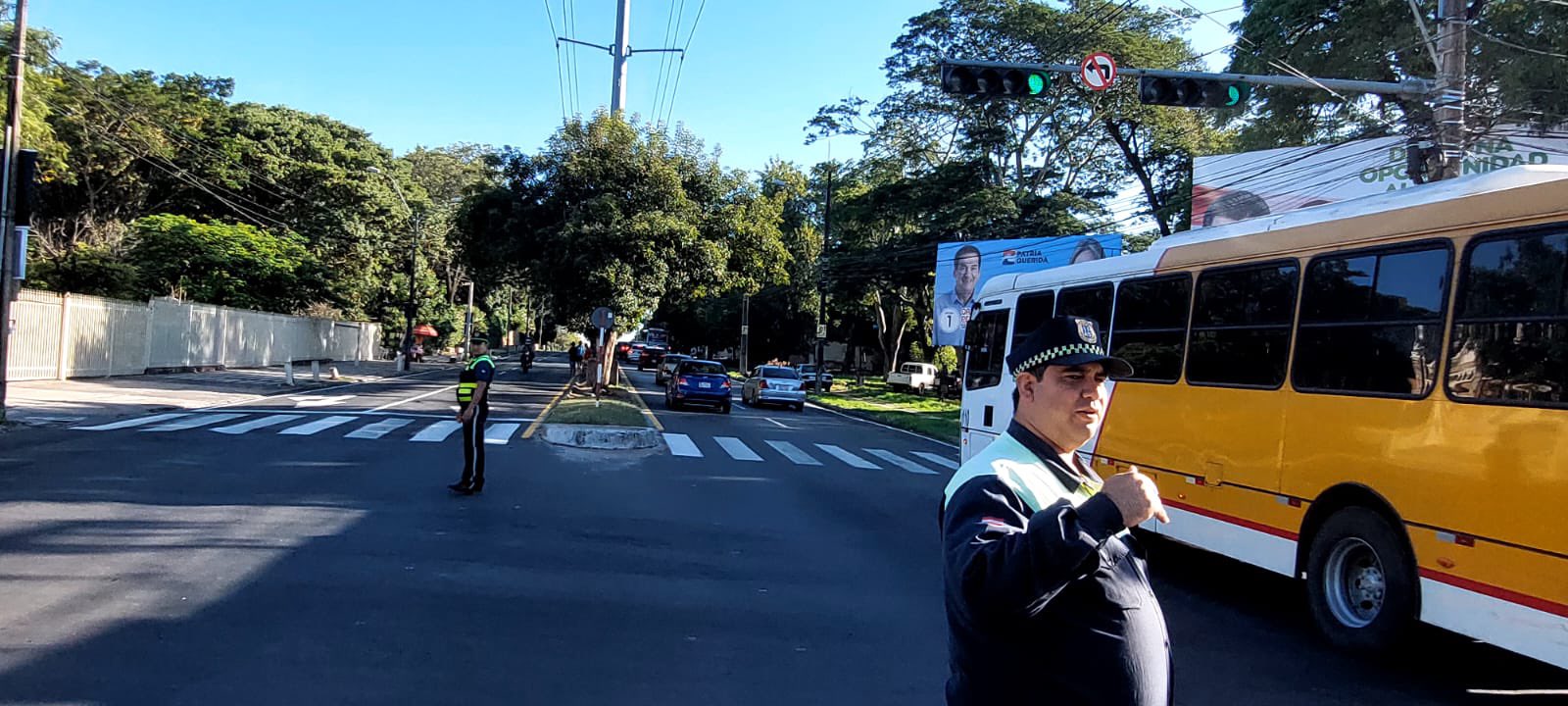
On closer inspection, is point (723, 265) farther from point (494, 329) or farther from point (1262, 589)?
point (494, 329)

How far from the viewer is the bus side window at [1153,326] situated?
8.45 meters

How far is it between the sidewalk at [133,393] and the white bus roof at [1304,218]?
605 inches

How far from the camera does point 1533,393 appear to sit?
522 centimetres

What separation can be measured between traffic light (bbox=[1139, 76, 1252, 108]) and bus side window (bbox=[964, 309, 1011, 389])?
2906mm

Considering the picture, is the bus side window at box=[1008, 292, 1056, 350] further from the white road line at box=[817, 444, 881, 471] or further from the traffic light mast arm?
the white road line at box=[817, 444, 881, 471]

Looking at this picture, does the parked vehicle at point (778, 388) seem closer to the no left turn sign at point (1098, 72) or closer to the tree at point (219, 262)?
the tree at point (219, 262)

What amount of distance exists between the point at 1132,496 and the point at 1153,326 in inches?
295

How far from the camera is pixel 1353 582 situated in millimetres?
6363

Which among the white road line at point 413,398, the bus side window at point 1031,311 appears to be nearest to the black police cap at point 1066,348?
the bus side window at point 1031,311

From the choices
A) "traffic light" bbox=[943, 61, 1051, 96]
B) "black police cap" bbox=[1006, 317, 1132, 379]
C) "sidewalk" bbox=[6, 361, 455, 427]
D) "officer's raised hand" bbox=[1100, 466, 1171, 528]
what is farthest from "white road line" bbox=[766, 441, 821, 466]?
"officer's raised hand" bbox=[1100, 466, 1171, 528]

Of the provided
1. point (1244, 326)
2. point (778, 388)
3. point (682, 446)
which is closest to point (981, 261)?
point (778, 388)

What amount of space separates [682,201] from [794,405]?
25.6 ft

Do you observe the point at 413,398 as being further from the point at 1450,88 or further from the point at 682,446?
the point at 1450,88

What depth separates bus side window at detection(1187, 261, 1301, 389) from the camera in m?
7.29
